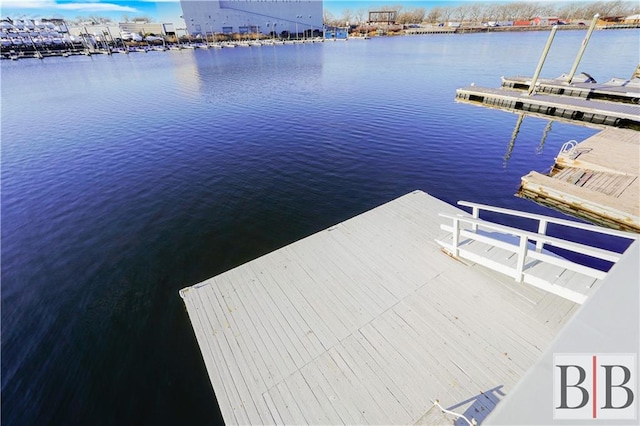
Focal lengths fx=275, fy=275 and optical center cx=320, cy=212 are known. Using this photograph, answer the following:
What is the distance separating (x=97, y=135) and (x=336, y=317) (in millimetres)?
28271

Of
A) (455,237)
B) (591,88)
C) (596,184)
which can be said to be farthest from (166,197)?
(591,88)

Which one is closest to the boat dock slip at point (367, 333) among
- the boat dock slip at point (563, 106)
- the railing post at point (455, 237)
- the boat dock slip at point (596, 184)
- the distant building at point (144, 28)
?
the railing post at point (455, 237)

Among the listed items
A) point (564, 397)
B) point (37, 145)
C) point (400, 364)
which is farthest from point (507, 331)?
point (37, 145)

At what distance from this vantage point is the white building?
14250cm

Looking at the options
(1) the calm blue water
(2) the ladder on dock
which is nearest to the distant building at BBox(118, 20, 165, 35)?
(1) the calm blue water

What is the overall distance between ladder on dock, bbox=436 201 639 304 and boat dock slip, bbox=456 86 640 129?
25577mm

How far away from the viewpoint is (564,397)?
2180 millimetres

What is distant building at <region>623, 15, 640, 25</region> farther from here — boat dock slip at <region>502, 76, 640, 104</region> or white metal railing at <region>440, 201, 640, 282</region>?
white metal railing at <region>440, 201, 640, 282</region>

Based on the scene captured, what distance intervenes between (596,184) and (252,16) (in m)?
184

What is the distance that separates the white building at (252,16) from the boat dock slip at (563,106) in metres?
161

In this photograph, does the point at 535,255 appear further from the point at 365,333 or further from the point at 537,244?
the point at 365,333

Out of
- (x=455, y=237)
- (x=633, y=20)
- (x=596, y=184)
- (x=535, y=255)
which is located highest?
(x=633, y=20)

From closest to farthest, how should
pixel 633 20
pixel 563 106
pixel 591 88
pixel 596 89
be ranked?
1. pixel 563 106
2. pixel 596 89
3. pixel 591 88
4. pixel 633 20

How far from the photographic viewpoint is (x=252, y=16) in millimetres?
153750
